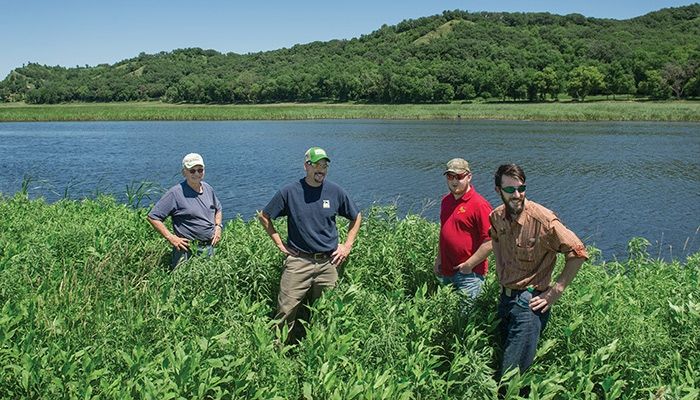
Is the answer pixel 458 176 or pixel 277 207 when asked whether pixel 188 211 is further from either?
pixel 458 176

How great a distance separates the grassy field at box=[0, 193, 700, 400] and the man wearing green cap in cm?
34

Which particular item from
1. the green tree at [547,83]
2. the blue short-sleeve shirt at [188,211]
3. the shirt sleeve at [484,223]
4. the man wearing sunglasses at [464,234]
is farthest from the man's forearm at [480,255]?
the green tree at [547,83]

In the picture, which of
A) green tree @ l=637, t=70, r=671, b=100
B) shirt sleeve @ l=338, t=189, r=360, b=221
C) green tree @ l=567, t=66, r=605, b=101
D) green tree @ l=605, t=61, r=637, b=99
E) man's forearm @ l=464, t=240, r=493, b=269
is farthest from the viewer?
green tree @ l=605, t=61, r=637, b=99

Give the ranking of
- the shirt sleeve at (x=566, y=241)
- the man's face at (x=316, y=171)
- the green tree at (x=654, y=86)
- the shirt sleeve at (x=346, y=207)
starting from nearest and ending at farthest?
the shirt sleeve at (x=566, y=241), the man's face at (x=316, y=171), the shirt sleeve at (x=346, y=207), the green tree at (x=654, y=86)

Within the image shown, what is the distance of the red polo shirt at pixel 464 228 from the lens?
18.6 feet

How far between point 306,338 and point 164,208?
106 inches

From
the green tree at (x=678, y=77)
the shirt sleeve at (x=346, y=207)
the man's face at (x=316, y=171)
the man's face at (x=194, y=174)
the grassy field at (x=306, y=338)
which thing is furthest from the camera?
the green tree at (x=678, y=77)

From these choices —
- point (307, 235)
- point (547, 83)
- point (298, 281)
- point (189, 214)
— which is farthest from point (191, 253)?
point (547, 83)

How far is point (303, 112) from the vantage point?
77.5 meters

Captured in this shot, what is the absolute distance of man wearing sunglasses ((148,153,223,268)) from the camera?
6770 mm

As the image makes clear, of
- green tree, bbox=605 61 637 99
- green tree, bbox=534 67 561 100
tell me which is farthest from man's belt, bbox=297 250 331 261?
green tree, bbox=605 61 637 99

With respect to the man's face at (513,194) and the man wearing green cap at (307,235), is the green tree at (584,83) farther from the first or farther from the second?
the man's face at (513,194)

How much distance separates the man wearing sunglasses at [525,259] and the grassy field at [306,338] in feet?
0.81

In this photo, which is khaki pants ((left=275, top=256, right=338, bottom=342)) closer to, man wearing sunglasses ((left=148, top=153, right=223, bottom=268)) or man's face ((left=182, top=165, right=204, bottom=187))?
man wearing sunglasses ((left=148, top=153, right=223, bottom=268))
